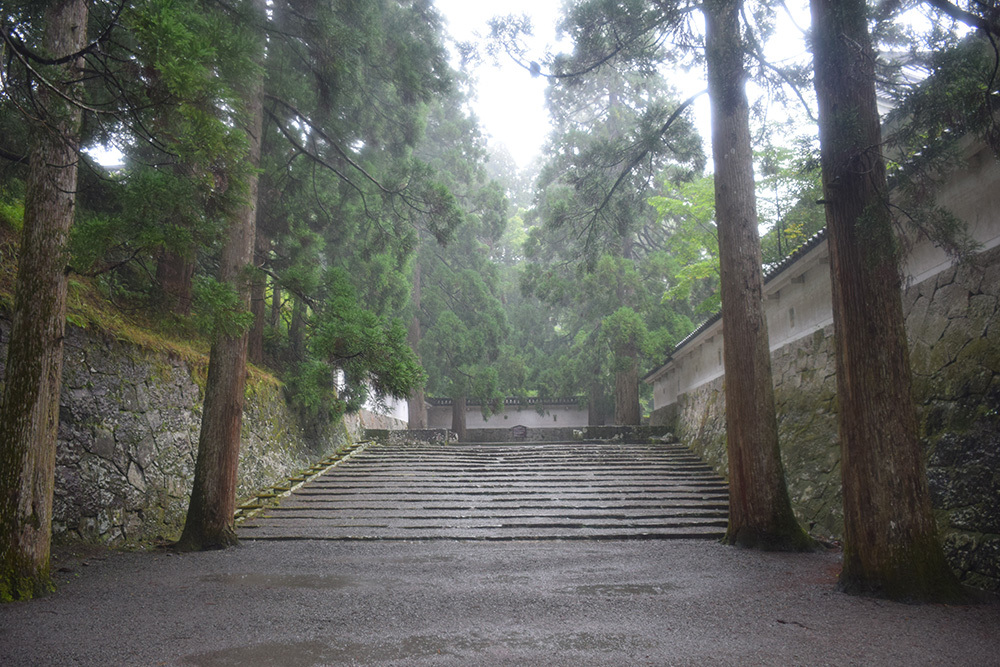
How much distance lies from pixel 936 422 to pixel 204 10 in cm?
824

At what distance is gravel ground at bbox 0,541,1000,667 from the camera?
3.24 metres

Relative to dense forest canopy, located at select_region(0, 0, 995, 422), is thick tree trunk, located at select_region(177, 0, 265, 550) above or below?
below

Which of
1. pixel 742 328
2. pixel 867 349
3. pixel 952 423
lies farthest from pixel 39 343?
pixel 952 423

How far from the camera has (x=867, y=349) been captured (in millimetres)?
4281

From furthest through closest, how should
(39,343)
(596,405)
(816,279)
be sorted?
(596,405) → (816,279) → (39,343)

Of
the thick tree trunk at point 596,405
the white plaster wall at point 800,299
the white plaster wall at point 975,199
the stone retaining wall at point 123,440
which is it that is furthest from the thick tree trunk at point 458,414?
the white plaster wall at point 975,199

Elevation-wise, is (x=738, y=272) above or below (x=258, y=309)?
below

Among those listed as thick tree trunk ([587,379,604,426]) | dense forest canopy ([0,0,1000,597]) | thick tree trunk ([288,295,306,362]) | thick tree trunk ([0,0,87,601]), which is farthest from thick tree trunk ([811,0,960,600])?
thick tree trunk ([587,379,604,426])

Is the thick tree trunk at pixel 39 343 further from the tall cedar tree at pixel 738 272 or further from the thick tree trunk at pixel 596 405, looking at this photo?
the thick tree trunk at pixel 596 405

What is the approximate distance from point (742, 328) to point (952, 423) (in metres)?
2.28

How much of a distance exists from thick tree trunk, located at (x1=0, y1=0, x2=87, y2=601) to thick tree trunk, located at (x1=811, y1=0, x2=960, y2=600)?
5450mm

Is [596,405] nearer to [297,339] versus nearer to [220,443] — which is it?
[297,339]

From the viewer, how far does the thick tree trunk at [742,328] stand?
20.8 feet

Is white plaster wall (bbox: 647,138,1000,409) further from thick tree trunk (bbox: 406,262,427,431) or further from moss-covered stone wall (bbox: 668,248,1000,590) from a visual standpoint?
thick tree trunk (bbox: 406,262,427,431)
